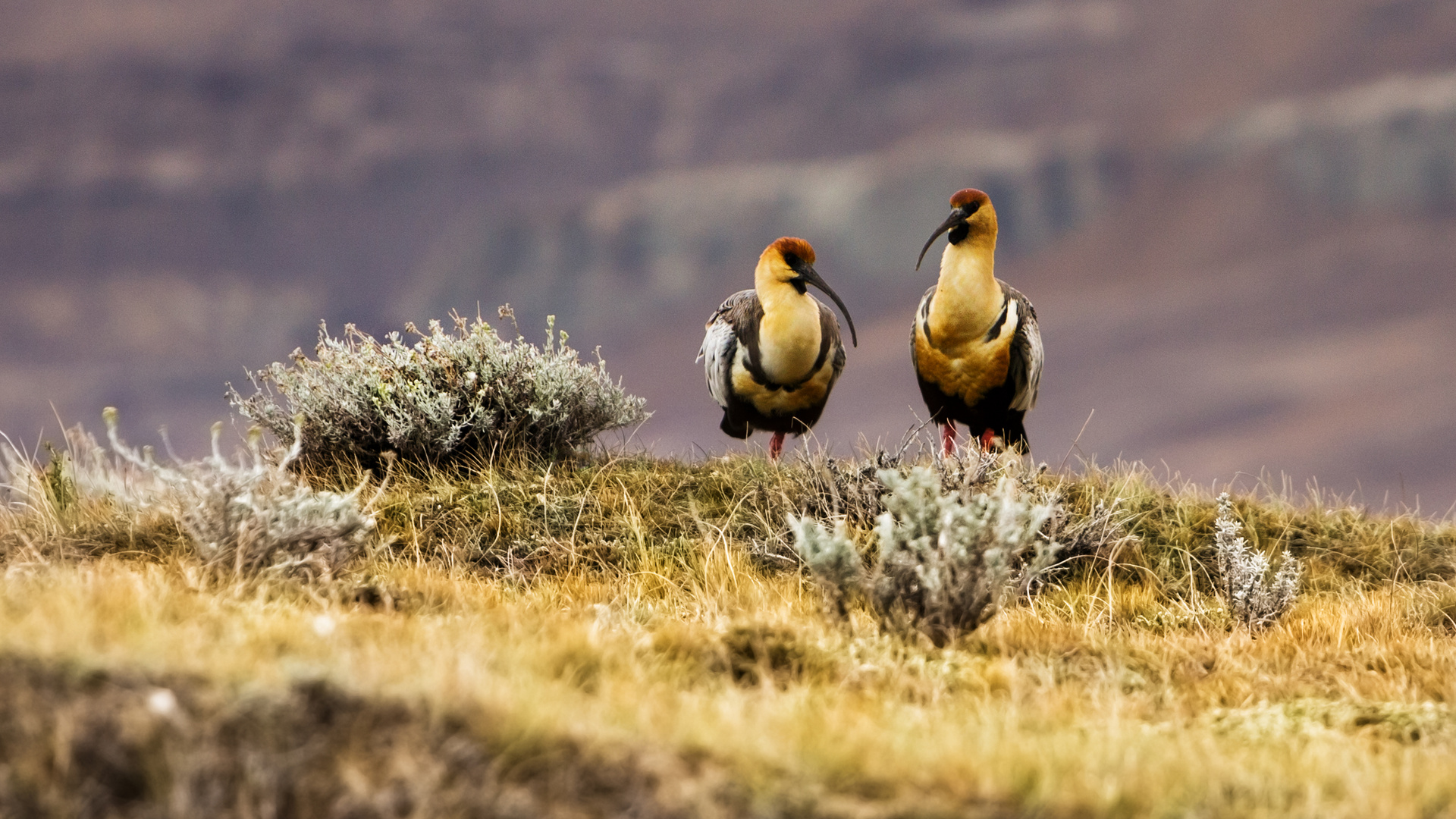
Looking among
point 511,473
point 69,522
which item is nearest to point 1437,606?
point 511,473

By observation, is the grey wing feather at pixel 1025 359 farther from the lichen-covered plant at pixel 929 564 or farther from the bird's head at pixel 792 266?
the lichen-covered plant at pixel 929 564

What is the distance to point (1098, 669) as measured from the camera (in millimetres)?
3908

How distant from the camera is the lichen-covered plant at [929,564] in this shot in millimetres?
4129

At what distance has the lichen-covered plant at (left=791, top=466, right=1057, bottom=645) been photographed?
4.13 meters

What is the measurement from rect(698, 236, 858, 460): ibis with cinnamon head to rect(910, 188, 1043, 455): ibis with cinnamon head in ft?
2.09

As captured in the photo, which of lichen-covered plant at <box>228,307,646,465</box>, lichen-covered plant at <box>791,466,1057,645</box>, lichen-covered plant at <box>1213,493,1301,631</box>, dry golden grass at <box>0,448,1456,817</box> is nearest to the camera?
dry golden grass at <box>0,448,1456,817</box>

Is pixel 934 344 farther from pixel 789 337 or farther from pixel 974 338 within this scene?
pixel 789 337

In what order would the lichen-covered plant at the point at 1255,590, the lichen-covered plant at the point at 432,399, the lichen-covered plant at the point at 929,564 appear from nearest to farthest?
the lichen-covered plant at the point at 929,564, the lichen-covered plant at the point at 1255,590, the lichen-covered plant at the point at 432,399

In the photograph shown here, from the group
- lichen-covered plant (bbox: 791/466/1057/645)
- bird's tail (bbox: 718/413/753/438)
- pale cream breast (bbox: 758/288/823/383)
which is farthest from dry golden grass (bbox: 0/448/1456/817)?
bird's tail (bbox: 718/413/753/438)

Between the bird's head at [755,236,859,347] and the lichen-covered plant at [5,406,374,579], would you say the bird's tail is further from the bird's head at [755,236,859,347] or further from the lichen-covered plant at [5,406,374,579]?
the lichen-covered plant at [5,406,374,579]

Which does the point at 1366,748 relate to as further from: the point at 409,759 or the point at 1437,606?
the point at 1437,606

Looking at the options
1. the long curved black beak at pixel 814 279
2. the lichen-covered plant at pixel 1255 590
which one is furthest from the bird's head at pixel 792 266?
the lichen-covered plant at pixel 1255 590

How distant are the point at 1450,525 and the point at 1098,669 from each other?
597cm

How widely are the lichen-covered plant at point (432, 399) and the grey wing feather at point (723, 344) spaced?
950 millimetres
